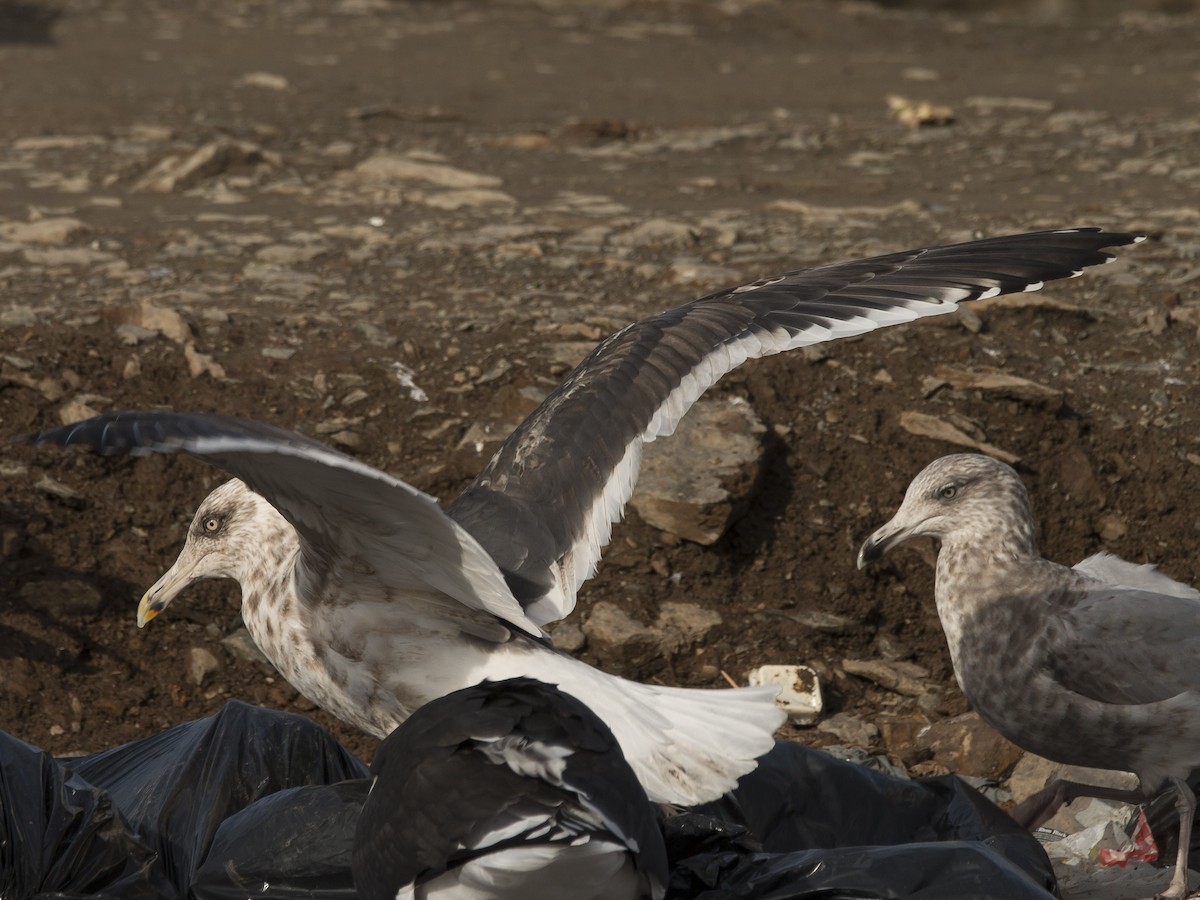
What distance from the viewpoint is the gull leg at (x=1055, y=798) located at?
3.72m

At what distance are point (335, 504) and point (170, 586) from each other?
3.29 ft

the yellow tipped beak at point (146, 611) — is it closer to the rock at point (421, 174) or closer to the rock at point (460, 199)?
the rock at point (460, 199)

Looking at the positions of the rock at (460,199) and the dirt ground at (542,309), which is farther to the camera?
the rock at (460,199)

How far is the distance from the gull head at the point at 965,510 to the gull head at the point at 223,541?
1.57 m

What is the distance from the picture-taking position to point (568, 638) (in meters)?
4.68

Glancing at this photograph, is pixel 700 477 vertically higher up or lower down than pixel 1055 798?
higher up

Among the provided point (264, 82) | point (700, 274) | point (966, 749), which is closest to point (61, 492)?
point (700, 274)

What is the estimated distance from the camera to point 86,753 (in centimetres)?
427

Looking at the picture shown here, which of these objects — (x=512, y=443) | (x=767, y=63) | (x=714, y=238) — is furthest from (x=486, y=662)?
(x=767, y=63)

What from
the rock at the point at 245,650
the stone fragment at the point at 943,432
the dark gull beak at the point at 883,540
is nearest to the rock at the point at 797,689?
the dark gull beak at the point at 883,540

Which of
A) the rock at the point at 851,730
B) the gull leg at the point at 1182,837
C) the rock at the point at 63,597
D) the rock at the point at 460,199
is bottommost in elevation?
the rock at the point at 851,730

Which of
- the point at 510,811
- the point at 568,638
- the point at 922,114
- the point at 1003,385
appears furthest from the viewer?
the point at 922,114

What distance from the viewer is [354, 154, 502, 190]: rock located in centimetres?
759

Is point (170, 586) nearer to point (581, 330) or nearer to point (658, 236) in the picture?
point (581, 330)
